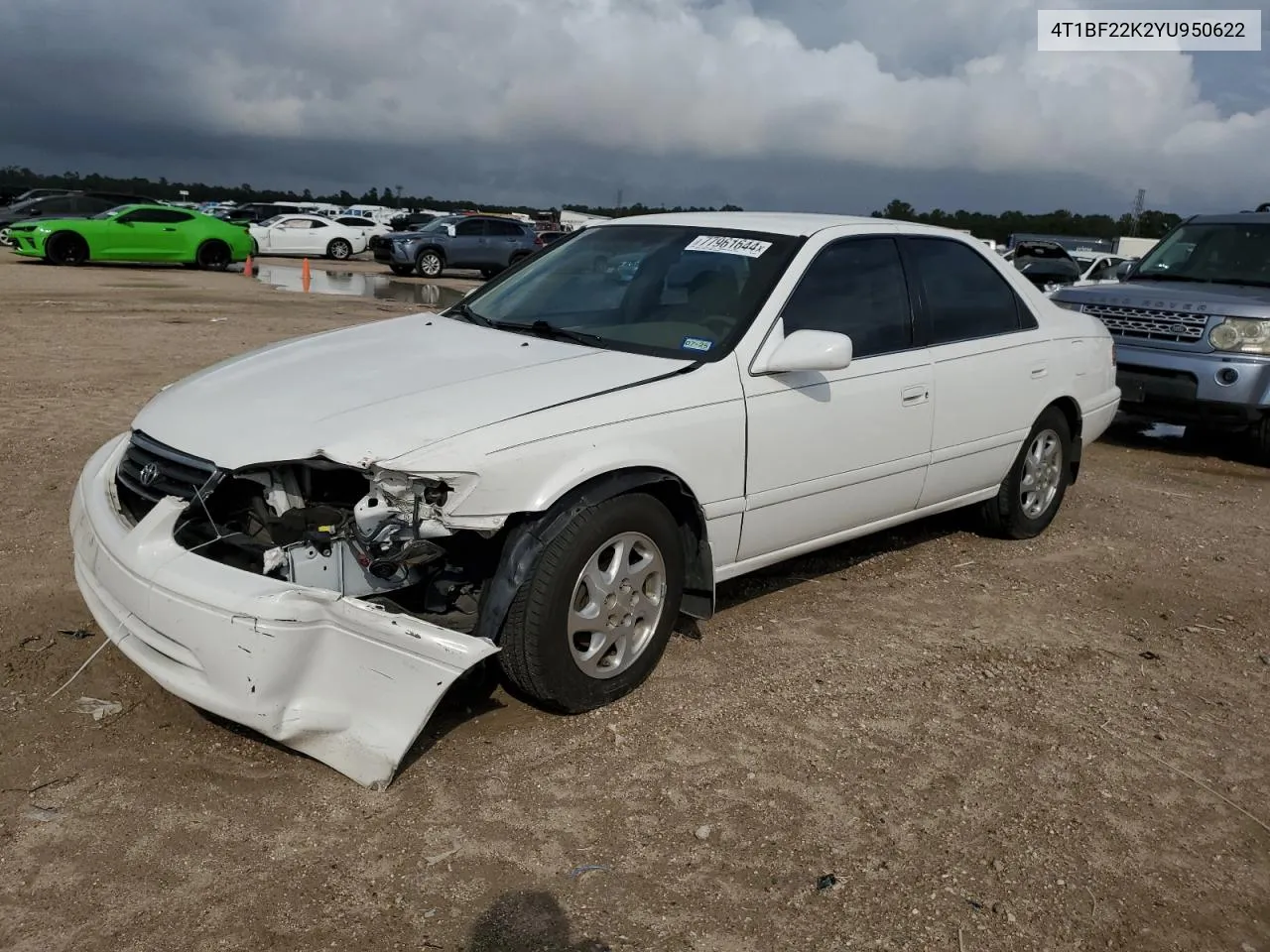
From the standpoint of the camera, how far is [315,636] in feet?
9.87

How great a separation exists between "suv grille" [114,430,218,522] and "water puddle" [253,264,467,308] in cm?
1446

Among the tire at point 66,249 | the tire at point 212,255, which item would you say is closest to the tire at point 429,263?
A: the tire at point 212,255

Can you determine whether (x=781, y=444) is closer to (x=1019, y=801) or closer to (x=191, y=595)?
(x=1019, y=801)

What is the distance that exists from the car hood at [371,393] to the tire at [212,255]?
822 inches

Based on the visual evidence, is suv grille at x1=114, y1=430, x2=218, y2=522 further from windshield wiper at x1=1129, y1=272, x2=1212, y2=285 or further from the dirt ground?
windshield wiper at x1=1129, y1=272, x2=1212, y2=285

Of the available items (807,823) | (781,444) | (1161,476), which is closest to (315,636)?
(807,823)

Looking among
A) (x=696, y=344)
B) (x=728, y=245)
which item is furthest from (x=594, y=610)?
(x=728, y=245)

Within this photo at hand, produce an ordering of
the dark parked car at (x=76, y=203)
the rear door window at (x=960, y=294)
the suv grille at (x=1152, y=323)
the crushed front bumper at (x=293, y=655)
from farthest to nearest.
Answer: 1. the dark parked car at (x=76, y=203)
2. the suv grille at (x=1152, y=323)
3. the rear door window at (x=960, y=294)
4. the crushed front bumper at (x=293, y=655)

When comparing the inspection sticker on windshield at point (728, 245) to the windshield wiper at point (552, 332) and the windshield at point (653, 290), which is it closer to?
the windshield at point (653, 290)

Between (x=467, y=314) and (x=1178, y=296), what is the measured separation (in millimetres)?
6302

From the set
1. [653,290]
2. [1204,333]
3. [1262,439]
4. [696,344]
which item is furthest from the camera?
[1262,439]

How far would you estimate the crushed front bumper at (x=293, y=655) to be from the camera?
9.80 ft

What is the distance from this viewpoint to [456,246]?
26.6 m

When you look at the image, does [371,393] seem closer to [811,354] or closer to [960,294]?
[811,354]
